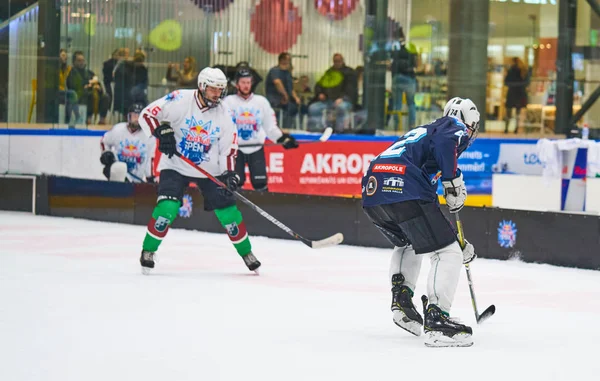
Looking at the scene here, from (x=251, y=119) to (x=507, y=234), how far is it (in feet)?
10.1

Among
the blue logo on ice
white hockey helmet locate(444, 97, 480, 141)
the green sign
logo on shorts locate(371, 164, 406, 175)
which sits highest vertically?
the green sign

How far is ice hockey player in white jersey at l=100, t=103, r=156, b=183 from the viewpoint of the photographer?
36.7 feet

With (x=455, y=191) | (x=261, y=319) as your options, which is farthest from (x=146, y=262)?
(x=455, y=191)

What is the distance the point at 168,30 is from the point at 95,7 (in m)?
0.85

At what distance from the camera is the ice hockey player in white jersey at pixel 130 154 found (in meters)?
11.2

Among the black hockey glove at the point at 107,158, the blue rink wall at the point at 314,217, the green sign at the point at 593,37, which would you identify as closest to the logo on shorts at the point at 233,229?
the blue rink wall at the point at 314,217

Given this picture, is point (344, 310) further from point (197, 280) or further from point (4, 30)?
point (4, 30)

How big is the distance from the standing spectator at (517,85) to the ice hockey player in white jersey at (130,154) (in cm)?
354

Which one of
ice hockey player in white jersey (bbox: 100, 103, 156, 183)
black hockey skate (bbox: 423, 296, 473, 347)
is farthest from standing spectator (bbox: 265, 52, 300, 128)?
black hockey skate (bbox: 423, 296, 473, 347)

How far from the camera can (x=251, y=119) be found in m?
10.1

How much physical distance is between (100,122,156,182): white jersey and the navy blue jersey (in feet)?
22.3

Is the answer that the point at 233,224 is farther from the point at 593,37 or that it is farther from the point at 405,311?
the point at 593,37

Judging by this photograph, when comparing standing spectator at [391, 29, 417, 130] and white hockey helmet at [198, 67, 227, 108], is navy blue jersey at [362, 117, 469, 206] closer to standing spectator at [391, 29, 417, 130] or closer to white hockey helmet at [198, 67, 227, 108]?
white hockey helmet at [198, 67, 227, 108]

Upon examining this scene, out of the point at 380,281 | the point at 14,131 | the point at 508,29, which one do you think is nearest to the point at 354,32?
the point at 508,29
